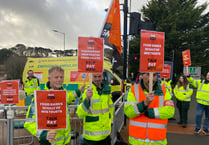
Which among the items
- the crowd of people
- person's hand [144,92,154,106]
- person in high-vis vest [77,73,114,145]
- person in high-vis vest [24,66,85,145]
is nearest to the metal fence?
person in high-vis vest [77,73,114,145]

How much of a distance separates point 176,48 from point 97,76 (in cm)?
2185

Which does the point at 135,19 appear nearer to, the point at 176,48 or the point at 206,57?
the point at 176,48

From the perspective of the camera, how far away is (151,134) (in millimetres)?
2113

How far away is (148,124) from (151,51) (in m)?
1.04

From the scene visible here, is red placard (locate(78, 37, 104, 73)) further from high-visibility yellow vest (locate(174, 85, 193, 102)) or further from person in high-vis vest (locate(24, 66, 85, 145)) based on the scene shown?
high-visibility yellow vest (locate(174, 85, 193, 102))

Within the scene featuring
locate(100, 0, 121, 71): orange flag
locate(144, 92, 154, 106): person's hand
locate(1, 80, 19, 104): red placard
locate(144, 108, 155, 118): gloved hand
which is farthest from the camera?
locate(100, 0, 121, 71): orange flag

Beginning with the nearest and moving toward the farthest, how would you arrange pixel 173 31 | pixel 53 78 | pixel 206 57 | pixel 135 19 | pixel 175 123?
1. pixel 53 78
2. pixel 135 19
3. pixel 175 123
4. pixel 173 31
5. pixel 206 57

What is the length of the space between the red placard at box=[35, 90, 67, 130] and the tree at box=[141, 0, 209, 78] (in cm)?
2015

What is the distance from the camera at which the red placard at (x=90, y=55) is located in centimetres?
222

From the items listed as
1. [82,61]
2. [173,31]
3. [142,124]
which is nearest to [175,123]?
[142,124]

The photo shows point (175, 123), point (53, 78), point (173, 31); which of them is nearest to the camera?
point (53, 78)

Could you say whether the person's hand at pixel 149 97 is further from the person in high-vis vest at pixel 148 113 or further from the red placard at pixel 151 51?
the red placard at pixel 151 51

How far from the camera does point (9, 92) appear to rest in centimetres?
352

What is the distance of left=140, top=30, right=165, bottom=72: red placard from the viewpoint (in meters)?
2.02
